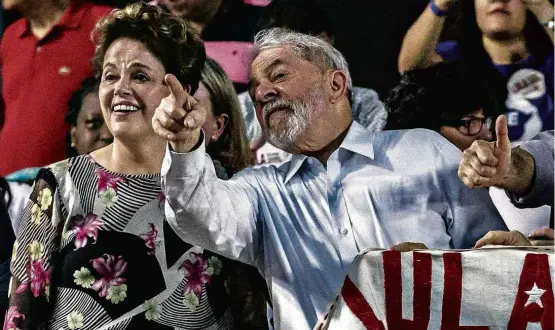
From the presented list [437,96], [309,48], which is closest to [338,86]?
[309,48]

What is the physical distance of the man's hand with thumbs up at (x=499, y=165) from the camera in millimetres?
1528

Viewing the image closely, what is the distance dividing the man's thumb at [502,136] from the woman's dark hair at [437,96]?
16cm

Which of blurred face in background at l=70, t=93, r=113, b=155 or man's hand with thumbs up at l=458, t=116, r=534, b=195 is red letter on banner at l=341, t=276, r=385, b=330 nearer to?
man's hand with thumbs up at l=458, t=116, r=534, b=195

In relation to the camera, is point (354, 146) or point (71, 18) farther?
point (71, 18)

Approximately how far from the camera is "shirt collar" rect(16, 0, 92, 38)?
1.77m

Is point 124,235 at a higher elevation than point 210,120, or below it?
below

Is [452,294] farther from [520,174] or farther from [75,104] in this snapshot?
[75,104]

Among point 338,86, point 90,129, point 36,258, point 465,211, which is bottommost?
point 36,258

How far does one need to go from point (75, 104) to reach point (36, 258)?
0.32m

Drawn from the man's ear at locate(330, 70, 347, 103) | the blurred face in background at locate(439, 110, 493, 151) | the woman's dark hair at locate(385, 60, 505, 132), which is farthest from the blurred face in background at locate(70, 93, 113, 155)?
the blurred face in background at locate(439, 110, 493, 151)

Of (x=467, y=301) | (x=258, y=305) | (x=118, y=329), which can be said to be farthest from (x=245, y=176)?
(x=467, y=301)

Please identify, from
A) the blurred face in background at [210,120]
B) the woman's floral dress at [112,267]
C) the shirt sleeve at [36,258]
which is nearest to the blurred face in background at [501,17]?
the blurred face in background at [210,120]

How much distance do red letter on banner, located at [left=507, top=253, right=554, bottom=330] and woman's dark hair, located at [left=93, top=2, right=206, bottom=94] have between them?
0.70 metres

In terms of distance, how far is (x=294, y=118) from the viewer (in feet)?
5.38
